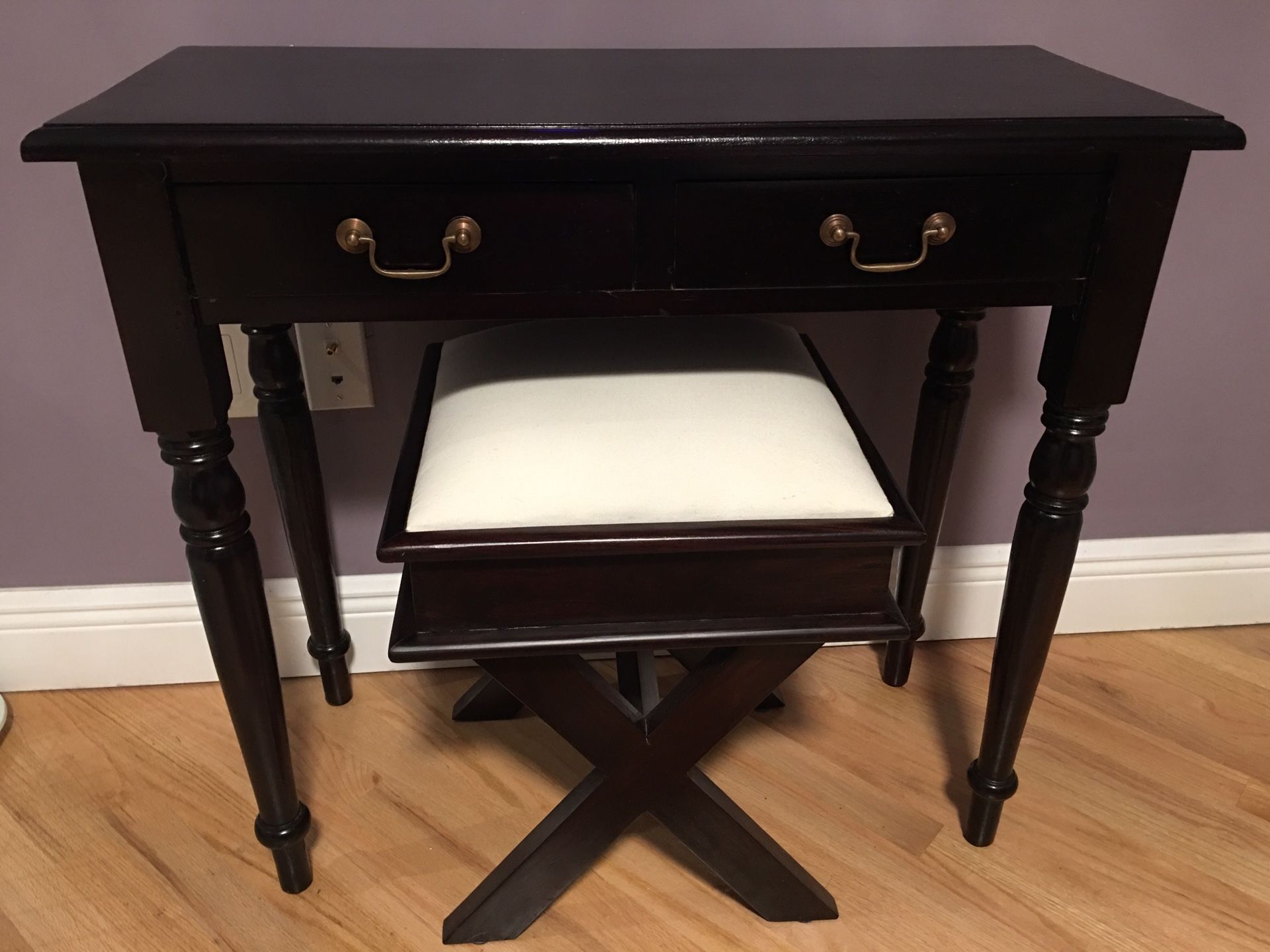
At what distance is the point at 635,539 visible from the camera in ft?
2.48

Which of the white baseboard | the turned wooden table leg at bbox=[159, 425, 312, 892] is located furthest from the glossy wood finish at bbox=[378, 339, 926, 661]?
the white baseboard

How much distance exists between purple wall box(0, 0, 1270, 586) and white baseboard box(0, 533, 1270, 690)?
0.02 metres

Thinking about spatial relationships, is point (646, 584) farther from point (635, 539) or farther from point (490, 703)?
point (490, 703)

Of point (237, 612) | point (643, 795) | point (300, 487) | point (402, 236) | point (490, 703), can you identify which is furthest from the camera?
point (490, 703)

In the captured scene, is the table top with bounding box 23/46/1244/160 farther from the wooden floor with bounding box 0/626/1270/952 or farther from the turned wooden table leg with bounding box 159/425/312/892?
the wooden floor with bounding box 0/626/1270/952

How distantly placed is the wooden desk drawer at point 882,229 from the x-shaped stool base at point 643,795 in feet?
1.05

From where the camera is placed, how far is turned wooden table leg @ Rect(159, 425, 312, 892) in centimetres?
77

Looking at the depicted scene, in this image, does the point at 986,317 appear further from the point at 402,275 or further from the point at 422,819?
the point at 422,819

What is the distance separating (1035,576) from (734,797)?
0.43 meters

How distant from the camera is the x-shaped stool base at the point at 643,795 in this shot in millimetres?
879

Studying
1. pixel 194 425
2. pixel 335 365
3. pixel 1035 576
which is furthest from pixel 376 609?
pixel 1035 576

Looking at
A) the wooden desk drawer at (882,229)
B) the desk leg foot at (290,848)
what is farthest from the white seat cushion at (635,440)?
the desk leg foot at (290,848)

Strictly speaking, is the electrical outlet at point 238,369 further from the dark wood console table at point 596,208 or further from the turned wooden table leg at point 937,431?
the turned wooden table leg at point 937,431

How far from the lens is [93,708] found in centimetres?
125
